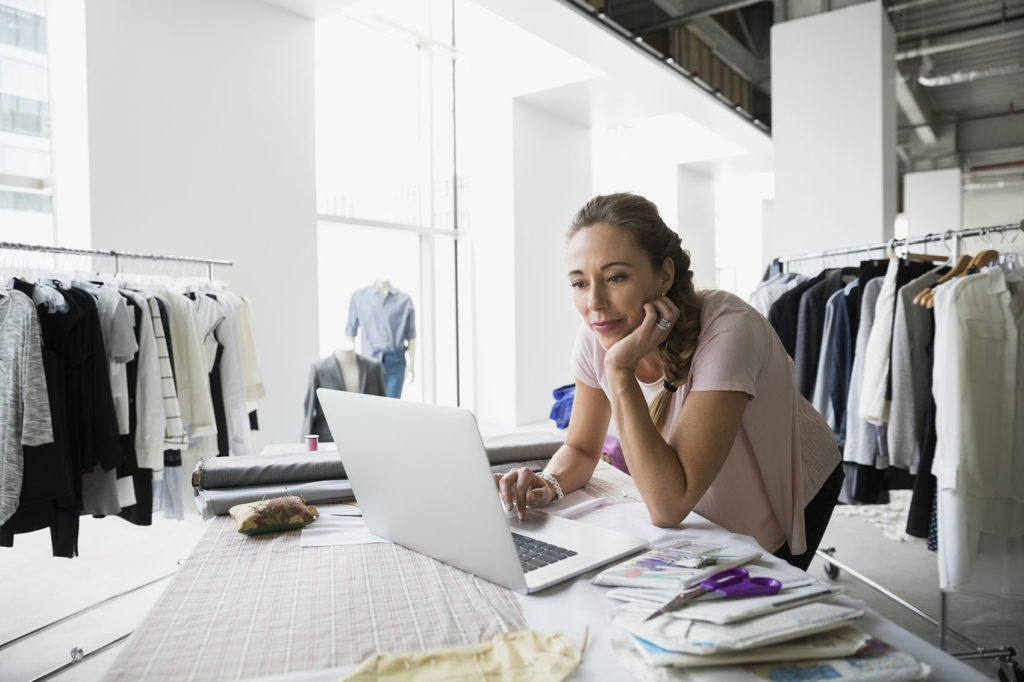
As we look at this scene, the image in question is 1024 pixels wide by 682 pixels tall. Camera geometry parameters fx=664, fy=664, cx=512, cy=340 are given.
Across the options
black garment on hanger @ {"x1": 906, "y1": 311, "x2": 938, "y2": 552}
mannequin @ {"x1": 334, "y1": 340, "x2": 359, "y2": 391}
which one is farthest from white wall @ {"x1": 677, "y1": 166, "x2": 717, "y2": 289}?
black garment on hanger @ {"x1": 906, "y1": 311, "x2": 938, "y2": 552}

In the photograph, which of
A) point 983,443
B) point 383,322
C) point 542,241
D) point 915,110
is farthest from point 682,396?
point 915,110

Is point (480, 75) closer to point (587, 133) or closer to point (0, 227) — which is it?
point (587, 133)

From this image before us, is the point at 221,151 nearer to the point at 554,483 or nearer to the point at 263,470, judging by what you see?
the point at 263,470

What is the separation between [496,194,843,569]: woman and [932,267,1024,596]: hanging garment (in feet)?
3.04

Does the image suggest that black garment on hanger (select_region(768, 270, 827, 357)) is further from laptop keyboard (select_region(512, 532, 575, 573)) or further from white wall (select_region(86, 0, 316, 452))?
white wall (select_region(86, 0, 316, 452))

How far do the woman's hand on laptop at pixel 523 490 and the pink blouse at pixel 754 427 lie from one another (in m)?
0.30

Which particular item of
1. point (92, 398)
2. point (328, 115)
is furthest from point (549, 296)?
point (92, 398)

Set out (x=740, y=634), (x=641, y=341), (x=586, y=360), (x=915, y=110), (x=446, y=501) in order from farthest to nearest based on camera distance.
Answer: (x=915, y=110) → (x=586, y=360) → (x=641, y=341) → (x=446, y=501) → (x=740, y=634)

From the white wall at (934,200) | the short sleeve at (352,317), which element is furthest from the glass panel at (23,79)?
the white wall at (934,200)

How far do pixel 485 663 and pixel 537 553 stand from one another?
0.29m

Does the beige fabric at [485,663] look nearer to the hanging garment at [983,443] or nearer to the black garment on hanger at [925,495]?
the hanging garment at [983,443]

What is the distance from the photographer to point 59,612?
8.54ft

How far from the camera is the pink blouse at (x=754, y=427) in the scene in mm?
1176

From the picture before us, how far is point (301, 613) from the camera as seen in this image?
794 millimetres
